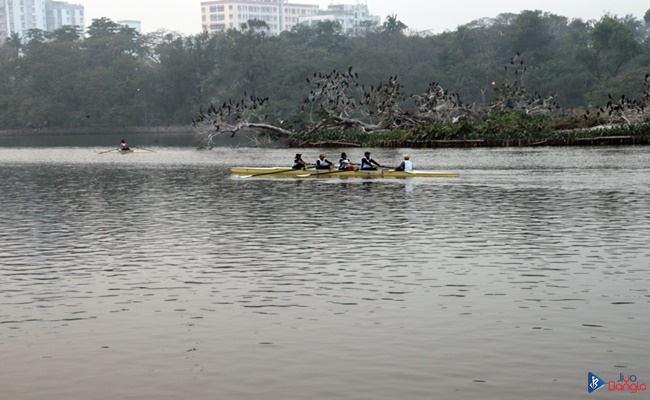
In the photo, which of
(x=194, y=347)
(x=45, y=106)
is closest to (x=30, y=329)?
(x=194, y=347)

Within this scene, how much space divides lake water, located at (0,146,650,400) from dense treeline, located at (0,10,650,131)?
9844 centimetres

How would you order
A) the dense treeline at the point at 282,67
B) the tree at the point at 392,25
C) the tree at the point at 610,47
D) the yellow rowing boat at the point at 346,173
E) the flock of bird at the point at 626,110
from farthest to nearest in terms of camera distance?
the tree at the point at 392,25 < the dense treeline at the point at 282,67 < the tree at the point at 610,47 < the flock of bird at the point at 626,110 < the yellow rowing boat at the point at 346,173

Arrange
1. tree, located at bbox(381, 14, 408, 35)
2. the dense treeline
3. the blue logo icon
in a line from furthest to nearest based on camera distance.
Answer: tree, located at bbox(381, 14, 408, 35)
the dense treeline
the blue logo icon

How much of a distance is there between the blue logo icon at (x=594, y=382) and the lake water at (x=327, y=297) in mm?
112

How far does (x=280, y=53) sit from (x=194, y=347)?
473 feet

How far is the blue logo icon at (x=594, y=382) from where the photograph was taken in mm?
11984

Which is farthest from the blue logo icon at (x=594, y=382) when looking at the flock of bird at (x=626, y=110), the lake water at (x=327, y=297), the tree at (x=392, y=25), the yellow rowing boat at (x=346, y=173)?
the tree at (x=392, y=25)

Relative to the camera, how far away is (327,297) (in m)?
17.6

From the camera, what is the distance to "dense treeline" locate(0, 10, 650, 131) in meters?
133

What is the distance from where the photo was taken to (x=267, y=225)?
94.1ft

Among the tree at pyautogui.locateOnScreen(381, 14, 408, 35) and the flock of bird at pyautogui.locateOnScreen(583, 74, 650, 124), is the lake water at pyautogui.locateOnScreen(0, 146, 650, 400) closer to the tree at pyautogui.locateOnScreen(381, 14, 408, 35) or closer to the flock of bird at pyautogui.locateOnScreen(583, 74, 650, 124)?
the flock of bird at pyautogui.locateOnScreen(583, 74, 650, 124)

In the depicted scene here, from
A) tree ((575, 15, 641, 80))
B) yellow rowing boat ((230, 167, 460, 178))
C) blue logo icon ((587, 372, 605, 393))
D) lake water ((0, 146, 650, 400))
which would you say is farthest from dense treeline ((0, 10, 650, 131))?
blue logo icon ((587, 372, 605, 393))

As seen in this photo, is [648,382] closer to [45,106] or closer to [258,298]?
[258,298]

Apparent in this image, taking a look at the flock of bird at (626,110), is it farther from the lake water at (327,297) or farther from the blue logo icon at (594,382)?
the blue logo icon at (594,382)
